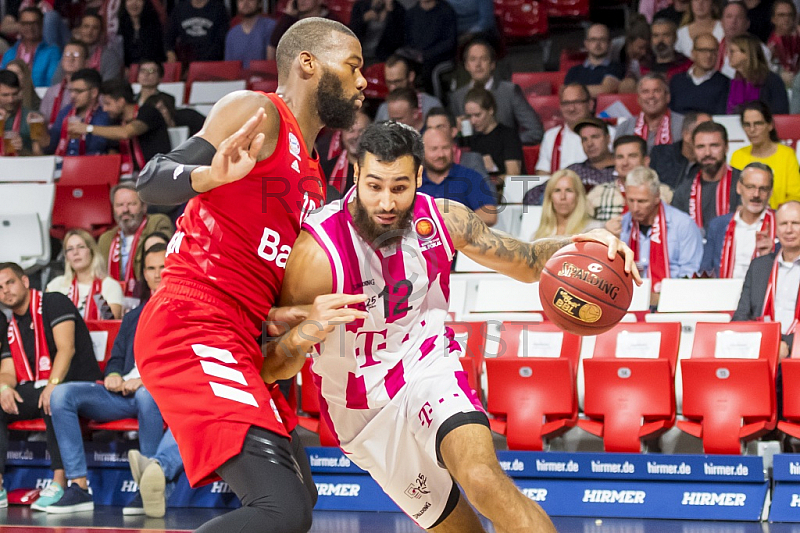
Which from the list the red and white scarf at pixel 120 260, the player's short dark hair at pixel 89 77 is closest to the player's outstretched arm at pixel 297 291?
the red and white scarf at pixel 120 260

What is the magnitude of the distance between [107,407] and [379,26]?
502 centimetres

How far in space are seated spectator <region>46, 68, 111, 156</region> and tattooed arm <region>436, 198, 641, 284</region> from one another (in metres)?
6.73

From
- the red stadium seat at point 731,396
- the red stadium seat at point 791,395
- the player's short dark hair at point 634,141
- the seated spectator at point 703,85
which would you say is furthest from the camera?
the seated spectator at point 703,85

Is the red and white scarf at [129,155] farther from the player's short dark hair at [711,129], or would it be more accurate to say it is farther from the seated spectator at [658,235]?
the player's short dark hair at [711,129]

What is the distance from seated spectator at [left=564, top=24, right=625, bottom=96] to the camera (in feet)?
30.8

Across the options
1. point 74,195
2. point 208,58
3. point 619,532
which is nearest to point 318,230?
point 619,532

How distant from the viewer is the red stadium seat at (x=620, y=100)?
29.6ft

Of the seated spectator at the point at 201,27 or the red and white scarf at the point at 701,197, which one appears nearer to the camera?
the red and white scarf at the point at 701,197

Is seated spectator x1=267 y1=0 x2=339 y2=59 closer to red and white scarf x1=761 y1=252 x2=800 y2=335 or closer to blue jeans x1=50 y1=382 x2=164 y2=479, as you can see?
blue jeans x1=50 y1=382 x2=164 y2=479

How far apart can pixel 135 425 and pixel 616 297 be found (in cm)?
432

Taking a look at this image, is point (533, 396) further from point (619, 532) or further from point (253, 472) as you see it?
point (253, 472)

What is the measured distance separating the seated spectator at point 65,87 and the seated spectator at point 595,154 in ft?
17.5

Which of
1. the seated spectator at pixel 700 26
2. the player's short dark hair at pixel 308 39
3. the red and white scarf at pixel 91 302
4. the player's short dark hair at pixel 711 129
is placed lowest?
A: the red and white scarf at pixel 91 302

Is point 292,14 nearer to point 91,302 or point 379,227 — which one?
point 91,302
